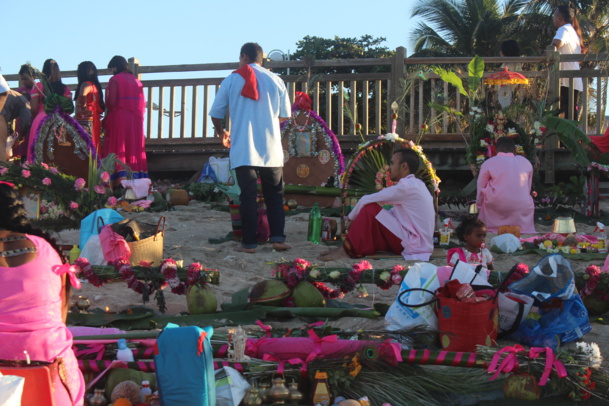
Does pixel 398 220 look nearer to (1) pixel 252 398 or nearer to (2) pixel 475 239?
(2) pixel 475 239

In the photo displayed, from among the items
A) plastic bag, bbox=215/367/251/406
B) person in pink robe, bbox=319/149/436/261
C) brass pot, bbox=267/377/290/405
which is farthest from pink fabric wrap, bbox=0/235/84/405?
person in pink robe, bbox=319/149/436/261

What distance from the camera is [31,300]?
323 cm

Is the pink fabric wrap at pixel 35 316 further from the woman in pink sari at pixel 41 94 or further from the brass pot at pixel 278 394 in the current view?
the woman in pink sari at pixel 41 94

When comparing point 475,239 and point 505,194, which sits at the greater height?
point 505,194

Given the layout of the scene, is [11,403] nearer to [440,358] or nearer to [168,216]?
[440,358]

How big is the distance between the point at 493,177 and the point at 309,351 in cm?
582

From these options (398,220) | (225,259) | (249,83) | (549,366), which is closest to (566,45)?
(398,220)

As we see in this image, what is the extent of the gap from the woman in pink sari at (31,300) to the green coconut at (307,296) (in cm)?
229

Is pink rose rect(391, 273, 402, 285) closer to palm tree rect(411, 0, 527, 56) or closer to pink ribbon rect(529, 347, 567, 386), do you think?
pink ribbon rect(529, 347, 567, 386)

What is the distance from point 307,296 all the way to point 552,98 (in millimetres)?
8148

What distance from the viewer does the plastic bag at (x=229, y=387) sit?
360 centimetres

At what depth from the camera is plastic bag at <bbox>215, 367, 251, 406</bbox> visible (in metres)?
3.60

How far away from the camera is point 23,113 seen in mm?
12234

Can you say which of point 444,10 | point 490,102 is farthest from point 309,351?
point 444,10
